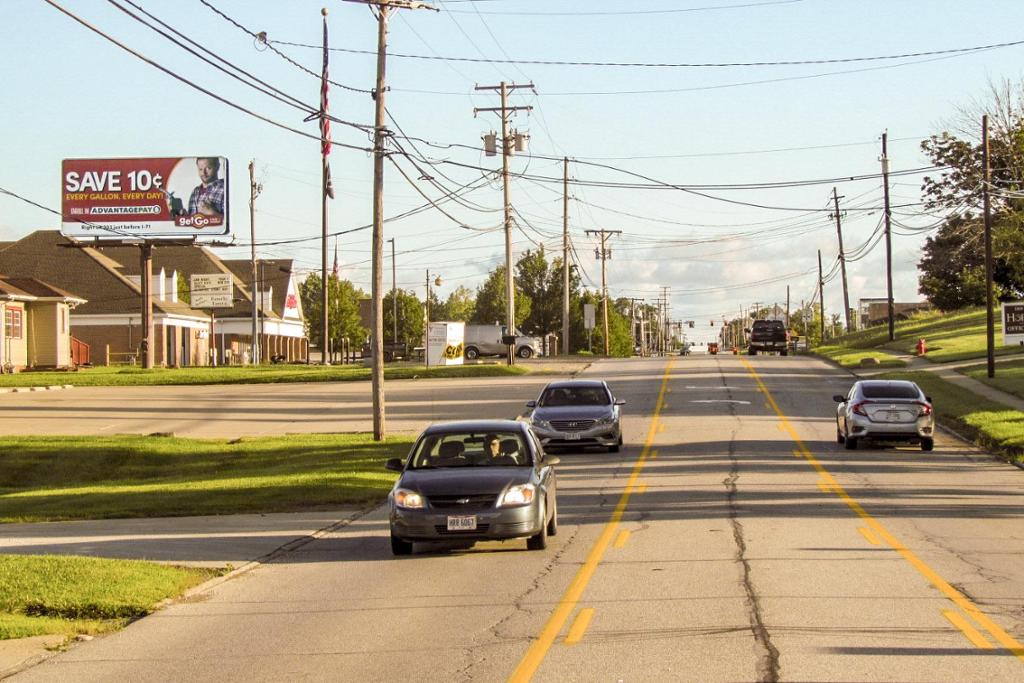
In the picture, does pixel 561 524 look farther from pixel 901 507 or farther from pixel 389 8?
pixel 389 8

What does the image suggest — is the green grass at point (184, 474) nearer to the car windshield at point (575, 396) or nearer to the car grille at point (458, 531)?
the car windshield at point (575, 396)

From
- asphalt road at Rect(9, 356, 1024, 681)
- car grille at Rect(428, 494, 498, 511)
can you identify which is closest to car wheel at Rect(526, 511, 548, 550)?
asphalt road at Rect(9, 356, 1024, 681)

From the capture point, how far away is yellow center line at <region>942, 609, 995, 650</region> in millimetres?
9586

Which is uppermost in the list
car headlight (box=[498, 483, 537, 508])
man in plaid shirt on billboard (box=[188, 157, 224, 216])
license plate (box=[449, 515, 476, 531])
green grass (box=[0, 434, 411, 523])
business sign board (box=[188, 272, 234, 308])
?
man in plaid shirt on billboard (box=[188, 157, 224, 216])

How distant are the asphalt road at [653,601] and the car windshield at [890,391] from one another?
769cm

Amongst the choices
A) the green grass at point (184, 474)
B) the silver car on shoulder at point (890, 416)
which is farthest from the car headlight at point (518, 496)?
the silver car on shoulder at point (890, 416)

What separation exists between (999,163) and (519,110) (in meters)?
22.8

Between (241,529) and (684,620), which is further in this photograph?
(241,529)

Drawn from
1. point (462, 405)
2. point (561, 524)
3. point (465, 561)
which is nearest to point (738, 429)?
point (462, 405)

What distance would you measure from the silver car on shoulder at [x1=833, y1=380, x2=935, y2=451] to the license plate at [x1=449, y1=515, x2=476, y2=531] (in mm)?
17608

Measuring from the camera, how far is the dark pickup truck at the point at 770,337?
86.6 meters

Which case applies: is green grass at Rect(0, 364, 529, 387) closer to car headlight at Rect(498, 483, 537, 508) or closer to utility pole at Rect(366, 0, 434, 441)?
utility pole at Rect(366, 0, 434, 441)

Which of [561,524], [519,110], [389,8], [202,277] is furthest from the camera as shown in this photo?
[202,277]

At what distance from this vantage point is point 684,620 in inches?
423
